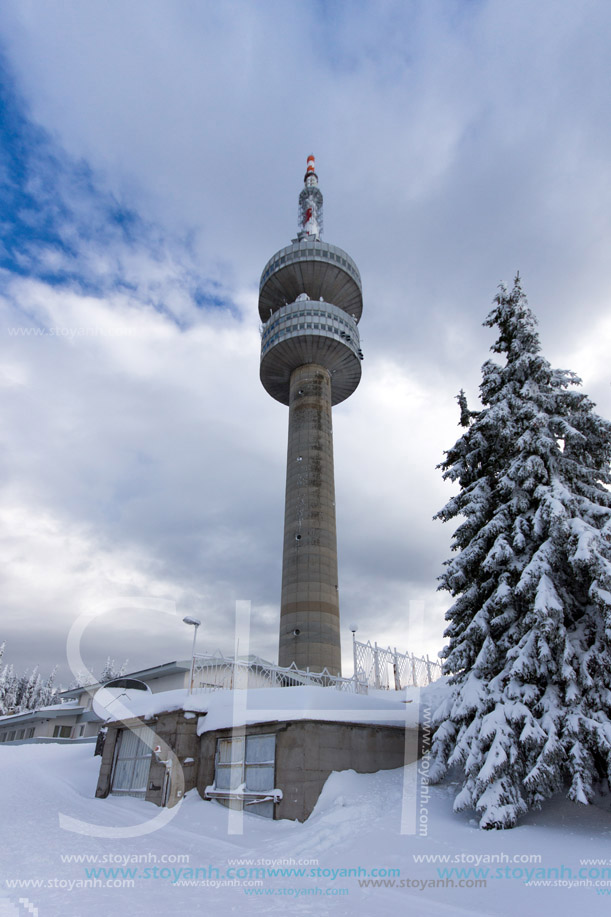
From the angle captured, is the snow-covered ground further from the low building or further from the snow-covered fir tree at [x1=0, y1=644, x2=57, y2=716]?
the snow-covered fir tree at [x1=0, y1=644, x2=57, y2=716]

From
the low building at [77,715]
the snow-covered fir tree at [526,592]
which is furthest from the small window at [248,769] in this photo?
the low building at [77,715]

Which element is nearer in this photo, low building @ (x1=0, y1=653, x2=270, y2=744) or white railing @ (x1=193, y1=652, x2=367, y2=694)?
white railing @ (x1=193, y1=652, x2=367, y2=694)

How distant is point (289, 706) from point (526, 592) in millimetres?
7438

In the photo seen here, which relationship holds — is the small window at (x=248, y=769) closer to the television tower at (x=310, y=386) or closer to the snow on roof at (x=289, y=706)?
the snow on roof at (x=289, y=706)

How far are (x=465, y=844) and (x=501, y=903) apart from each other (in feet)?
8.17

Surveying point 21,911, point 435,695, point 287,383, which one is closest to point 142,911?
point 21,911

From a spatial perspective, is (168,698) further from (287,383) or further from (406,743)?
(287,383)

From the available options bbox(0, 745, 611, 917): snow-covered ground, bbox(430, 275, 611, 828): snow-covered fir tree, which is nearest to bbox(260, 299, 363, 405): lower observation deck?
bbox(430, 275, 611, 828): snow-covered fir tree

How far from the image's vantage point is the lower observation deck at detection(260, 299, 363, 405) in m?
46.0

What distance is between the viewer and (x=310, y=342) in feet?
151

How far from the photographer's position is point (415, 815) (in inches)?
457

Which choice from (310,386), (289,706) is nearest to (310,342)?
(310,386)

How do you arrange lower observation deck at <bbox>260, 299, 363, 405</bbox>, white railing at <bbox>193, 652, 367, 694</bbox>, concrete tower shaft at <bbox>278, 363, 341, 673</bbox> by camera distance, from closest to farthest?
white railing at <bbox>193, 652, 367, 694</bbox> → concrete tower shaft at <bbox>278, 363, 341, 673</bbox> → lower observation deck at <bbox>260, 299, 363, 405</bbox>

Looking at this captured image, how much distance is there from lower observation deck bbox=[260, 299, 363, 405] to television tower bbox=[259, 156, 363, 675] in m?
0.09
